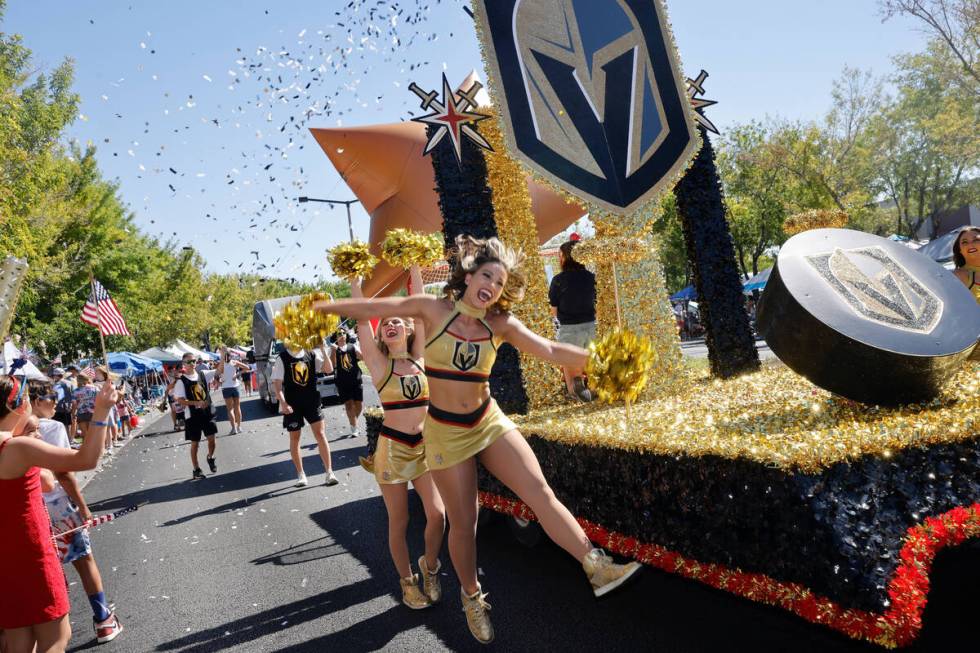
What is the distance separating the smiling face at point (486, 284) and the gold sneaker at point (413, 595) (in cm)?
199

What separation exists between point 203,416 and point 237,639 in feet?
22.7

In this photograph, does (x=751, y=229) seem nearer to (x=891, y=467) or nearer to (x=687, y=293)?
(x=687, y=293)

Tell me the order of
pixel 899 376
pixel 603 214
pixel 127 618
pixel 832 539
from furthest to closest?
pixel 603 214, pixel 127 618, pixel 899 376, pixel 832 539

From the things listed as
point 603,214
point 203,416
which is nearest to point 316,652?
point 603,214

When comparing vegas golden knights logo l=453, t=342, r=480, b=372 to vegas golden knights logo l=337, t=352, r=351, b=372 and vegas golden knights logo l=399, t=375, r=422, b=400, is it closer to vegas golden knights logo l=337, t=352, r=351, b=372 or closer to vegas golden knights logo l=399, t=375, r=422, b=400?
vegas golden knights logo l=399, t=375, r=422, b=400

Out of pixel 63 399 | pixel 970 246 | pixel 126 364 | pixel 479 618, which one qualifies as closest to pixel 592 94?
pixel 970 246

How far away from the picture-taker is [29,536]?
3.12m

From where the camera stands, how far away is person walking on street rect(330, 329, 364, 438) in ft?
37.8

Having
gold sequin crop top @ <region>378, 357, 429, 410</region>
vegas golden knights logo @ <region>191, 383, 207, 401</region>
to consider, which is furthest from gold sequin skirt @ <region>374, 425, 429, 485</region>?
vegas golden knights logo @ <region>191, 383, 207, 401</region>

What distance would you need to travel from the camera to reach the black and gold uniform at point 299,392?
333 inches

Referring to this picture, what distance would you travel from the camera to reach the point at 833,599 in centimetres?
Answer: 288

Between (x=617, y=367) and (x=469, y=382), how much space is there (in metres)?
0.77

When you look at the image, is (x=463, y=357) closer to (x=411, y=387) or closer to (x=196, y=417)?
(x=411, y=387)

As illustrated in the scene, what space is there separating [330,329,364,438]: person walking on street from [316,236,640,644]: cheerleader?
7909 mm
